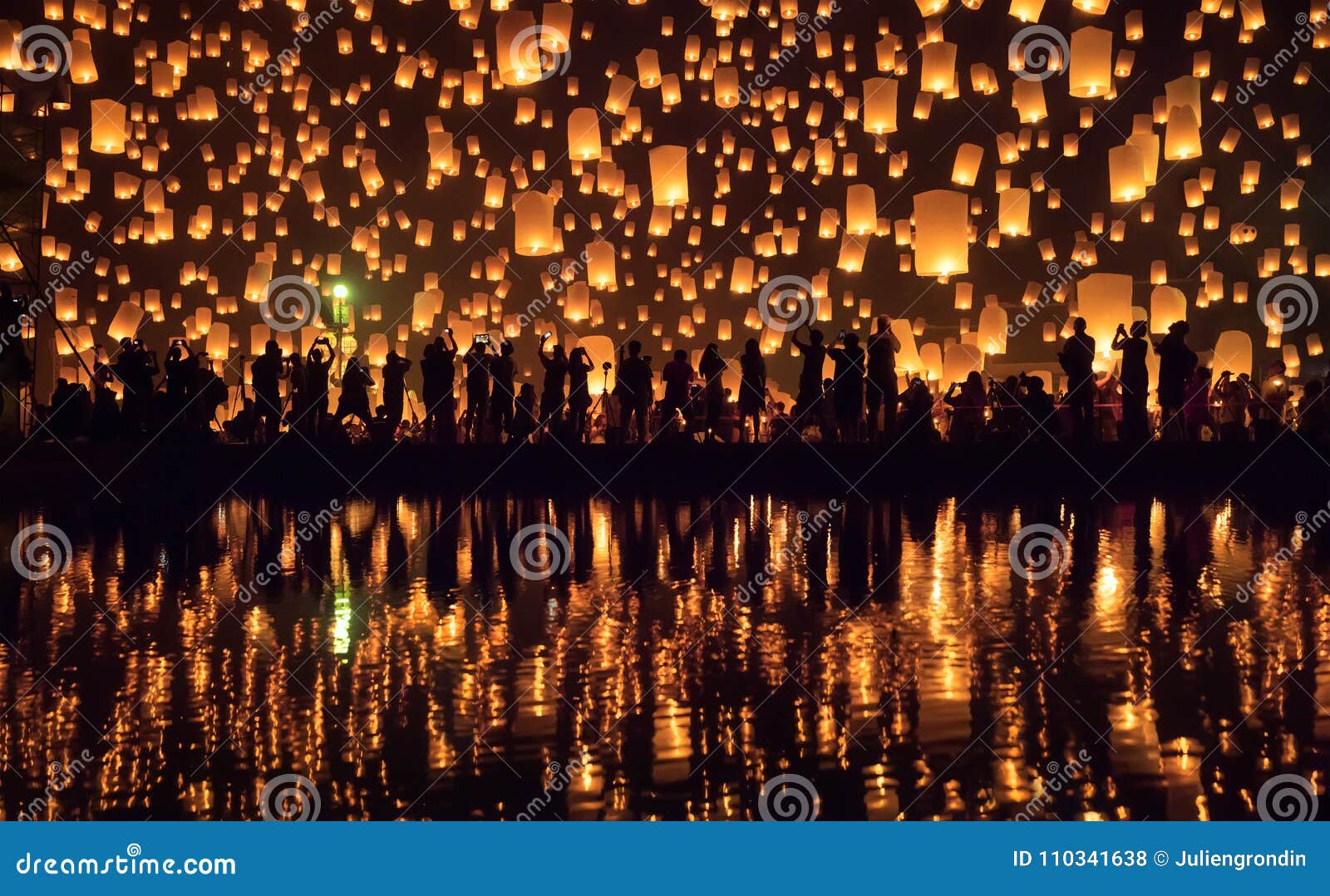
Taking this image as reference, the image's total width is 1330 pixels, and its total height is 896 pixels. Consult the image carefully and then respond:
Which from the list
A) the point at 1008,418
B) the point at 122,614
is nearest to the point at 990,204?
the point at 1008,418

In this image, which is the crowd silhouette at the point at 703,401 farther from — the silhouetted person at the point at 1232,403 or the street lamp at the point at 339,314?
the street lamp at the point at 339,314

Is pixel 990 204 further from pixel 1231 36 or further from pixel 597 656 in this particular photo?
pixel 597 656

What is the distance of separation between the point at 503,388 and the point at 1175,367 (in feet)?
19.0

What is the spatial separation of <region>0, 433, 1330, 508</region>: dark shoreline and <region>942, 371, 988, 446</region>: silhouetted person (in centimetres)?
236

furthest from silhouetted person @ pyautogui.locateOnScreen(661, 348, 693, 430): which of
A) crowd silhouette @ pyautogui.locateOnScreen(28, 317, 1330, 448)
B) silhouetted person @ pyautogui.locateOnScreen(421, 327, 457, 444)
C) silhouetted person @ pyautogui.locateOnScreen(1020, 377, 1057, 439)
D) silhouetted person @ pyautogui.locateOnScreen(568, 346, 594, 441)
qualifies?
silhouetted person @ pyautogui.locateOnScreen(1020, 377, 1057, 439)

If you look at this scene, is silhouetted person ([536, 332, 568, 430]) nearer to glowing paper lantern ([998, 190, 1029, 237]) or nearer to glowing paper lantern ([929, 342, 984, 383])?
glowing paper lantern ([998, 190, 1029, 237])

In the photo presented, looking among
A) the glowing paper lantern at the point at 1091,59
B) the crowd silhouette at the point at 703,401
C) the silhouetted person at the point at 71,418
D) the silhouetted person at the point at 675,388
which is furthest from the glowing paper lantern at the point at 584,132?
the silhouetted person at the point at 71,418

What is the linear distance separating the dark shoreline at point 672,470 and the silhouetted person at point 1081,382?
450 mm

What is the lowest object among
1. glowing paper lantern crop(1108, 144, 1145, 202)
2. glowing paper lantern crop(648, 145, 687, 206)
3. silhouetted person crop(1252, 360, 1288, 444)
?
silhouetted person crop(1252, 360, 1288, 444)

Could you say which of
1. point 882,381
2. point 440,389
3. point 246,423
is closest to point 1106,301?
point 882,381

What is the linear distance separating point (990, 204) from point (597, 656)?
16326 millimetres

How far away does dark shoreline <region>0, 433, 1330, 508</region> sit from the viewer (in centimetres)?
969

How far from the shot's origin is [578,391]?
12.3 metres

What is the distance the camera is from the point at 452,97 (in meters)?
18.8
